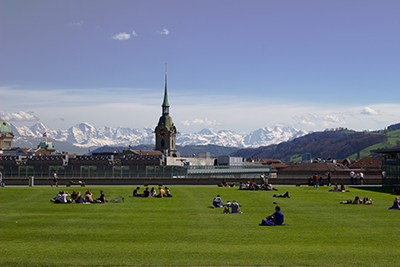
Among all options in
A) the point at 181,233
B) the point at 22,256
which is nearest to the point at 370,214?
the point at 181,233

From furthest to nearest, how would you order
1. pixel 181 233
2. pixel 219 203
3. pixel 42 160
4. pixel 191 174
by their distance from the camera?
1. pixel 42 160
2. pixel 191 174
3. pixel 219 203
4. pixel 181 233

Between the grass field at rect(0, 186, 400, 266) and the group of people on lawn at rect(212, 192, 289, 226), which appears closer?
the grass field at rect(0, 186, 400, 266)

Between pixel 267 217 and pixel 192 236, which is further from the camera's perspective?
pixel 267 217

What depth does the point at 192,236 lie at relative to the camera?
22219 millimetres

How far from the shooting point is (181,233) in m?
23.0

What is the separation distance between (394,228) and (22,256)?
1833 centimetres

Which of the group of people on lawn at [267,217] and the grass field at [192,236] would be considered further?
the group of people on lawn at [267,217]

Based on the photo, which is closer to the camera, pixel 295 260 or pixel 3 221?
pixel 295 260

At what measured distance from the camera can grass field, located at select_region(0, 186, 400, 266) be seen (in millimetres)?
17609

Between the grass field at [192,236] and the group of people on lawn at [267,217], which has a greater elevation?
the group of people on lawn at [267,217]

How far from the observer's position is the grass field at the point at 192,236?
17.6m

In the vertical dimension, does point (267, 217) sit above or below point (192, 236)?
above

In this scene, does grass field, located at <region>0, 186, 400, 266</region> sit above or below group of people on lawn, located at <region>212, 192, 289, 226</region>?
below

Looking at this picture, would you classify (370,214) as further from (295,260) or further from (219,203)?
(295,260)
